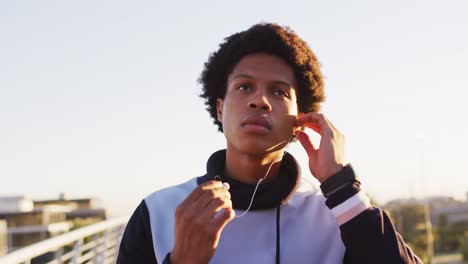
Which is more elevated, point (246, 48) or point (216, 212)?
point (246, 48)

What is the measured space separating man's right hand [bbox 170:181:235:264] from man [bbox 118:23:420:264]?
280 millimetres

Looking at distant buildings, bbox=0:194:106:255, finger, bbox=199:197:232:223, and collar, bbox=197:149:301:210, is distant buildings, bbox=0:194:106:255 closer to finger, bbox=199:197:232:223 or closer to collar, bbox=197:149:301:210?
collar, bbox=197:149:301:210

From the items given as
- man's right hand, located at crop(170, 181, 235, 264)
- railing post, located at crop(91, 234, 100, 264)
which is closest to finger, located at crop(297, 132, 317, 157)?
man's right hand, located at crop(170, 181, 235, 264)

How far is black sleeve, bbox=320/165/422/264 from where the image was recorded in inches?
84.8

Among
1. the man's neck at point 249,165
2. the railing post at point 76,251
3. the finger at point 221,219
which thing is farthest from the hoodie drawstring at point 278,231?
the railing post at point 76,251

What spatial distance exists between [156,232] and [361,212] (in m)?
0.71

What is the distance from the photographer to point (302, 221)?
246cm

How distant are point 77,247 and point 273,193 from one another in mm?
2952

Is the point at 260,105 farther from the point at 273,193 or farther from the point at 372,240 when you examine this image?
the point at 372,240

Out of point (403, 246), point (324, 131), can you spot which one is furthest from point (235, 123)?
point (403, 246)

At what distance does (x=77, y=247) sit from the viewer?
199 inches

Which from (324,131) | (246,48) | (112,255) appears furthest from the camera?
(112,255)

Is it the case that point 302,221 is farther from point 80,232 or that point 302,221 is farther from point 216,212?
point 80,232

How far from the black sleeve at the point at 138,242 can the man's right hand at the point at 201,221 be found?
41cm
